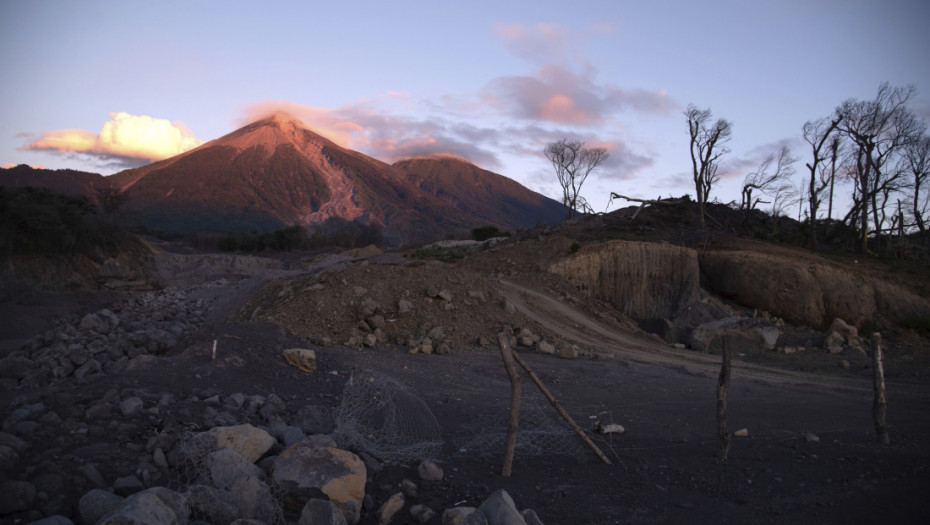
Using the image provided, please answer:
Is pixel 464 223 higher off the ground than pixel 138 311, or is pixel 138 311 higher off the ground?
pixel 464 223

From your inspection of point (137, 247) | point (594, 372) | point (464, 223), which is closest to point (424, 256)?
point (594, 372)

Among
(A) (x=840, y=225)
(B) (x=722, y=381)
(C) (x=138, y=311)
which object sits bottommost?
(C) (x=138, y=311)

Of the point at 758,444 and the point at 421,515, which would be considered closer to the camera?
the point at 421,515

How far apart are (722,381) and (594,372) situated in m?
5.13

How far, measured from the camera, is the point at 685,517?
471cm

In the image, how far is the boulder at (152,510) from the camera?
3.39 m

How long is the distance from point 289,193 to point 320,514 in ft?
369

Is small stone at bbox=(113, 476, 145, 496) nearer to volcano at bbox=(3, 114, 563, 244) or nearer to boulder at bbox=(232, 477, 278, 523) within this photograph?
boulder at bbox=(232, 477, 278, 523)

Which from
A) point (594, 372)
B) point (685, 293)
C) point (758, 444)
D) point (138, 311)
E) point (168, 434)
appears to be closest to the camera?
point (168, 434)

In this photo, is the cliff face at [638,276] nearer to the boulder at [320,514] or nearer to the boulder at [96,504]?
the boulder at [320,514]

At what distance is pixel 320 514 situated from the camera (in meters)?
3.98

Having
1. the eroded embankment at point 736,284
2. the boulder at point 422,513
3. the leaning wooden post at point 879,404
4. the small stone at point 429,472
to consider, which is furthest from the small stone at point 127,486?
the eroded embankment at point 736,284

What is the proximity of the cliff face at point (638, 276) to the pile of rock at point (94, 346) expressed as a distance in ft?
47.3

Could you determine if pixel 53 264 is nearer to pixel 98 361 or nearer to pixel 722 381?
pixel 98 361
